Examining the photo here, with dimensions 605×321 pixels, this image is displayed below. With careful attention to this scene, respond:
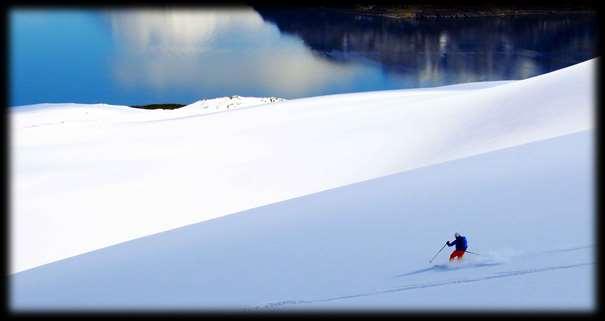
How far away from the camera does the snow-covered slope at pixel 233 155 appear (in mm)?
12062

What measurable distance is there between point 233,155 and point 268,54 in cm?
5239

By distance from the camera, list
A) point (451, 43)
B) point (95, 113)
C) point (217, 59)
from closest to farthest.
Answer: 1. point (95, 113)
2. point (217, 59)
3. point (451, 43)

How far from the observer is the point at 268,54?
66.4 metres

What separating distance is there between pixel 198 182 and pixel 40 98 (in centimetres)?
3896

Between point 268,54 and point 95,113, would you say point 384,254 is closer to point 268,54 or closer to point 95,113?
point 95,113

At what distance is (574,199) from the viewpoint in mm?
8180

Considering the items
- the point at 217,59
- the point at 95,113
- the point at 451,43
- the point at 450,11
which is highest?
Result: the point at 95,113

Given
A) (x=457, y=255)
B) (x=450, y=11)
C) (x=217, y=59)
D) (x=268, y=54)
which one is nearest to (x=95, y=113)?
(x=457, y=255)

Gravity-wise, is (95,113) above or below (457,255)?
below

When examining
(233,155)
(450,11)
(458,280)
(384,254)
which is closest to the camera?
(458,280)

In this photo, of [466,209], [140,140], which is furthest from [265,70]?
[466,209]

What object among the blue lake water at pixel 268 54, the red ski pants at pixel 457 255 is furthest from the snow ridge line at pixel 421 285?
the blue lake water at pixel 268 54

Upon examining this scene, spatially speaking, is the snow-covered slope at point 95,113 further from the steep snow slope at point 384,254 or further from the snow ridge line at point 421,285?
the snow ridge line at point 421,285
